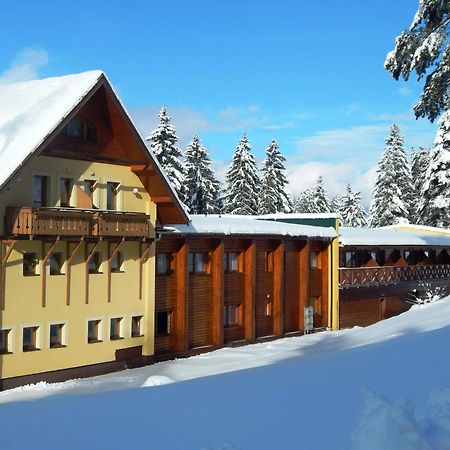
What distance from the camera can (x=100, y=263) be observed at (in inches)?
1018

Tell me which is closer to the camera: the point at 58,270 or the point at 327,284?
the point at 58,270

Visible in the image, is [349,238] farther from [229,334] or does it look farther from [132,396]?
[132,396]

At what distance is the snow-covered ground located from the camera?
7293 mm

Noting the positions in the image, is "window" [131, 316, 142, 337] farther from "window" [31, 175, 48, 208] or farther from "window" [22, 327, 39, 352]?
"window" [31, 175, 48, 208]

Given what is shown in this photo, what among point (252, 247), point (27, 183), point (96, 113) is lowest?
point (252, 247)

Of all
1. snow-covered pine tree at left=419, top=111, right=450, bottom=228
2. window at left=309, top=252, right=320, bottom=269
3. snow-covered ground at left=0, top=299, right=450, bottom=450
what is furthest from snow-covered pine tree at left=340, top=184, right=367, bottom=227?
snow-covered ground at left=0, top=299, right=450, bottom=450

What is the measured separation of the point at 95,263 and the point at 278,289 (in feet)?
36.3

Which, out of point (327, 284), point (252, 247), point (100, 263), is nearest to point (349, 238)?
point (327, 284)

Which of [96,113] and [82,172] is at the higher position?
[96,113]

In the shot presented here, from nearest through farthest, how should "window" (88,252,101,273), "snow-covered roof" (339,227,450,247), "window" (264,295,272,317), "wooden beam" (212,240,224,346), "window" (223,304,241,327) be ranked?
"window" (88,252,101,273)
"wooden beam" (212,240,224,346)
"window" (223,304,241,327)
"window" (264,295,272,317)
"snow-covered roof" (339,227,450,247)

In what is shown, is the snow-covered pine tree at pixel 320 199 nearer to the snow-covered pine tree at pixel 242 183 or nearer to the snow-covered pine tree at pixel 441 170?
the snow-covered pine tree at pixel 242 183

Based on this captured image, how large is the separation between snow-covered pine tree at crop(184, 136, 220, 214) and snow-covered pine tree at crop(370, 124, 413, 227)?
669 inches

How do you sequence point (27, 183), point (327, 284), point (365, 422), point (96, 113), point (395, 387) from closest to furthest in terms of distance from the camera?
point (365, 422) < point (395, 387) < point (27, 183) < point (96, 113) < point (327, 284)

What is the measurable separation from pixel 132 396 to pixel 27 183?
45.0 feet
